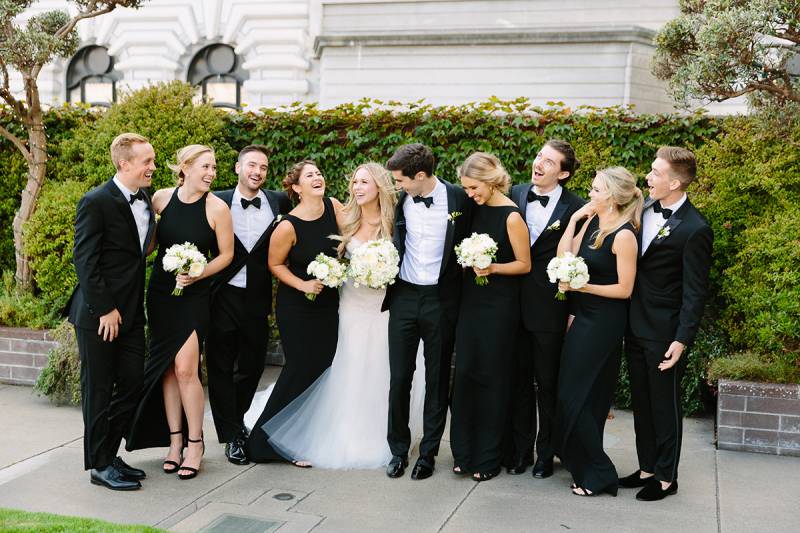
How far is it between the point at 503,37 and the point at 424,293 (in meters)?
12.4

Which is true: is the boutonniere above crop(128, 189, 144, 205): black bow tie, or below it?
below

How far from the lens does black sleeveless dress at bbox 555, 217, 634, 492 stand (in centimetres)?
511

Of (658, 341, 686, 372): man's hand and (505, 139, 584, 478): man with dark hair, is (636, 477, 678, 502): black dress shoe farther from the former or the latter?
(658, 341, 686, 372): man's hand

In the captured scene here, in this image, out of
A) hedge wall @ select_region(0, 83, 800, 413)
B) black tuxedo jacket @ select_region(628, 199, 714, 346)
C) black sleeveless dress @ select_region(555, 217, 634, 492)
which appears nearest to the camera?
black tuxedo jacket @ select_region(628, 199, 714, 346)

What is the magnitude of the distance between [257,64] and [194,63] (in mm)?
2499

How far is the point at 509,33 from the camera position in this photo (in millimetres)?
16500

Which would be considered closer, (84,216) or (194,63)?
(84,216)

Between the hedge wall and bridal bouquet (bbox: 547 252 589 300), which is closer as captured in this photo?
bridal bouquet (bbox: 547 252 589 300)

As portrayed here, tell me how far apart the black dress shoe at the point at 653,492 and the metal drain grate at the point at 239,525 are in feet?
7.49

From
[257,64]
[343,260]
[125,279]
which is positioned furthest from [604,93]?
[125,279]

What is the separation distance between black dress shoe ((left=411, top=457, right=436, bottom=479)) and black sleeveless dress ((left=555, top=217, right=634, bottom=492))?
94 centimetres

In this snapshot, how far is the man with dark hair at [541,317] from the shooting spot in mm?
5363

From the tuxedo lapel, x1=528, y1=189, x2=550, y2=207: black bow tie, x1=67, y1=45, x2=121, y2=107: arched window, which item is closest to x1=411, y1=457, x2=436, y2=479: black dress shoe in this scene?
x1=528, y1=189, x2=550, y2=207: black bow tie

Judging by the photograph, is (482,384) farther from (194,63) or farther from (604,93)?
(194,63)
